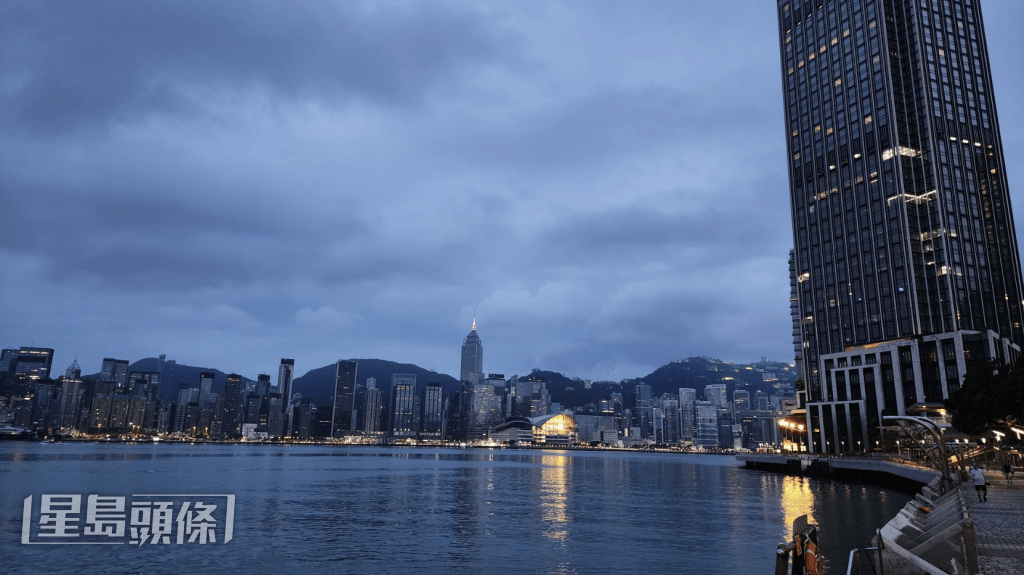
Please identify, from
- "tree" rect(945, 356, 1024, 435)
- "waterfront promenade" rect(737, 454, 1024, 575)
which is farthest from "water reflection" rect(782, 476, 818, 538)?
"tree" rect(945, 356, 1024, 435)

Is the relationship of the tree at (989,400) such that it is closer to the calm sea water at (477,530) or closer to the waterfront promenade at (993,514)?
the waterfront promenade at (993,514)

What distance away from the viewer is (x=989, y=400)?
63.8 meters

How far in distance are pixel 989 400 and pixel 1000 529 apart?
42.8 meters

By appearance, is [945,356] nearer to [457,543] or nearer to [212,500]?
[457,543]

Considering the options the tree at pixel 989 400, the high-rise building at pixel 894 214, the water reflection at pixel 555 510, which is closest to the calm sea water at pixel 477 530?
the water reflection at pixel 555 510

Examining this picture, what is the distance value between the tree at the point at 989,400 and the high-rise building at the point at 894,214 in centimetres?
6900

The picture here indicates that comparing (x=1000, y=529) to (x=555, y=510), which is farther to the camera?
(x=555, y=510)

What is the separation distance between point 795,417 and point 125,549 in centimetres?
17692

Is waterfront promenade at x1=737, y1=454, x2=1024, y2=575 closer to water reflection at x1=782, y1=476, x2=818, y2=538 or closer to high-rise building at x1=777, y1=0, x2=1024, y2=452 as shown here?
water reflection at x1=782, y1=476, x2=818, y2=538

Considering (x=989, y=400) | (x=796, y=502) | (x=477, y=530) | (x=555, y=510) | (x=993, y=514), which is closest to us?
(x=993, y=514)

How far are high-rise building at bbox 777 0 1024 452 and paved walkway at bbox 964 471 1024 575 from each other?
107 m

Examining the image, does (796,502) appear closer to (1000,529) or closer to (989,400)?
(989,400)

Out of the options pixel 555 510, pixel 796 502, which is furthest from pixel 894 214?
pixel 555 510

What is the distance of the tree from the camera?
58312 mm
